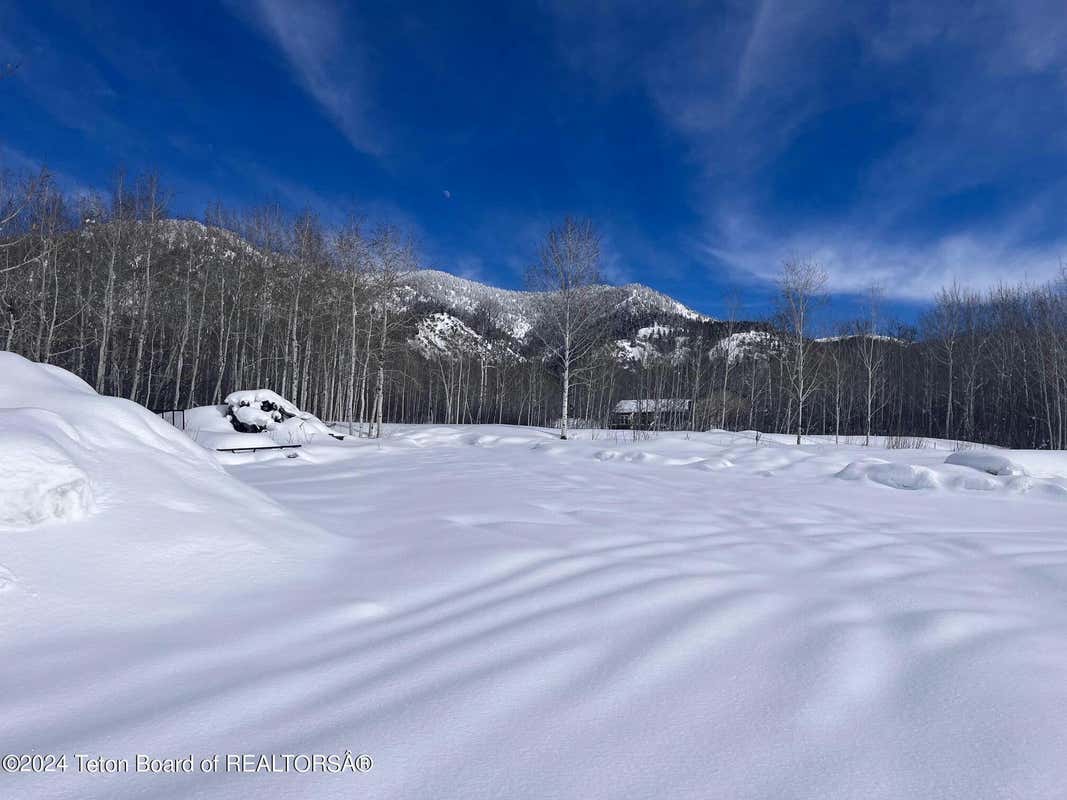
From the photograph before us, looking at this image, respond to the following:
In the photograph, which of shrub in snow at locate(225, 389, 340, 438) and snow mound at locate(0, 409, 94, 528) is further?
shrub in snow at locate(225, 389, 340, 438)

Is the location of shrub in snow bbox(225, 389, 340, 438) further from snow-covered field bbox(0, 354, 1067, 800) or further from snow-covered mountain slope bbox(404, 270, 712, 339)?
snow-covered field bbox(0, 354, 1067, 800)

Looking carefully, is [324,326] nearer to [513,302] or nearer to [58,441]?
[58,441]

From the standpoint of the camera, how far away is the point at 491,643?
182 cm

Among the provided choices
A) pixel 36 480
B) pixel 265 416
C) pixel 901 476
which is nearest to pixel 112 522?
pixel 36 480

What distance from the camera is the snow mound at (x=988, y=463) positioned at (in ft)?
23.5

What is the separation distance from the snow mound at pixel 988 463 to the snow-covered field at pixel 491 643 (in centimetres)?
453

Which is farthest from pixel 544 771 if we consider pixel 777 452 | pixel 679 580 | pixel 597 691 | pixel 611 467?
pixel 777 452

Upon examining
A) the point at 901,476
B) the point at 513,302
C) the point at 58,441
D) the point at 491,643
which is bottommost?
the point at 491,643

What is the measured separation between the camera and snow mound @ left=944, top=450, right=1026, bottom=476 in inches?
282

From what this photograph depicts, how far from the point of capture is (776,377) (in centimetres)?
4184

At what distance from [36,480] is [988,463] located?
11.1m

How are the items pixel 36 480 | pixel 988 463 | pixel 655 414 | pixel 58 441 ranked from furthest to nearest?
1. pixel 655 414
2. pixel 988 463
3. pixel 58 441
4. pixel 36 480

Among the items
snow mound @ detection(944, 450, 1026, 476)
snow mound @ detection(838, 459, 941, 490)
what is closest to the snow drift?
snow mound @ detection(838, 459, 941, 490)

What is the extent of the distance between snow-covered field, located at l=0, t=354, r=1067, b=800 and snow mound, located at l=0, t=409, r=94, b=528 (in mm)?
11
